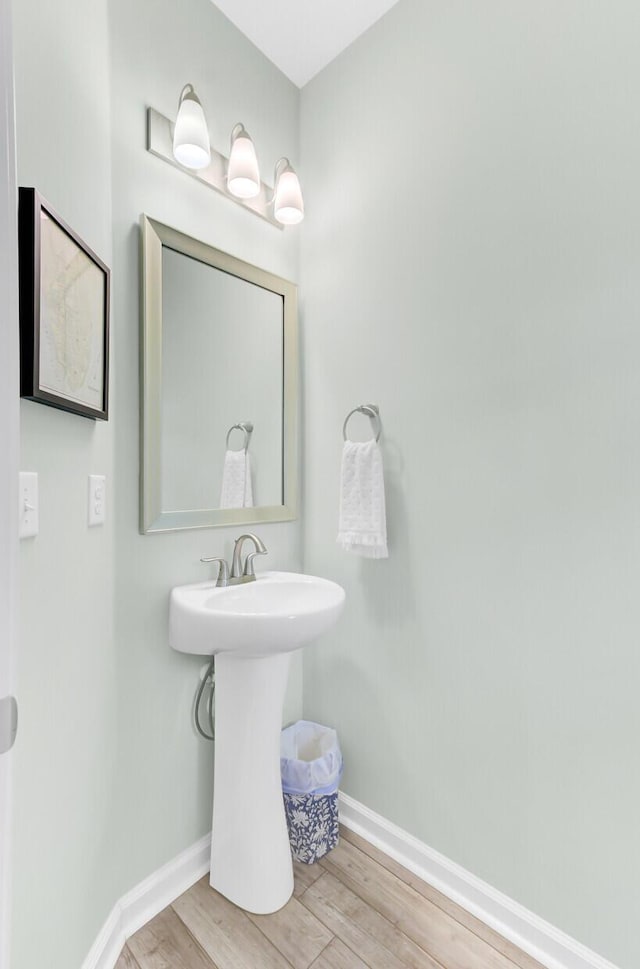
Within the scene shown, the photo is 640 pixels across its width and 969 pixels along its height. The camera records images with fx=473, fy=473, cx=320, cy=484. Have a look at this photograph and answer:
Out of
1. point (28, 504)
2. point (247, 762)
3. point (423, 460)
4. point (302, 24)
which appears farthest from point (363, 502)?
point (302, 24)

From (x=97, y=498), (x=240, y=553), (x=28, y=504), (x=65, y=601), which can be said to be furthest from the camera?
(x=240, y=553)

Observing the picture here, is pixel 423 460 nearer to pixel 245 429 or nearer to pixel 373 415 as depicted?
pixel 373 415

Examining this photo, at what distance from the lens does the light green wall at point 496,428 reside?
111 cm

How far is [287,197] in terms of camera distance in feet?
5.31

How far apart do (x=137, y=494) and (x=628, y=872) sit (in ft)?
4.97

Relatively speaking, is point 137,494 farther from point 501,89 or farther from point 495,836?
point 501,89

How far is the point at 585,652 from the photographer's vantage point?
1.16 meters

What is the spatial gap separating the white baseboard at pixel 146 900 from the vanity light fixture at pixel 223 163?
203cm

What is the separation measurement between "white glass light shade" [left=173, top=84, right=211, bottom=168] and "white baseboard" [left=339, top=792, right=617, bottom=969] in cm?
211

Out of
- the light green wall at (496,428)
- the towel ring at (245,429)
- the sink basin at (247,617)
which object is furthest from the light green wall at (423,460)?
the towel ring at (245,429)

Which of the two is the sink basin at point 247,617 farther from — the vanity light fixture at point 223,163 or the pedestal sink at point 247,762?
the vanity light fixture at point 223,163

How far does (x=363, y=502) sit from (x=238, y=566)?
1.49ft

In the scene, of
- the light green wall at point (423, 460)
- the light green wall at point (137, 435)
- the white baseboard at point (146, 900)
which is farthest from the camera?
the light green wall at point (137, 435)

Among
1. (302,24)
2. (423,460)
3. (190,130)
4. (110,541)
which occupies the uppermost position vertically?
(302,24)
